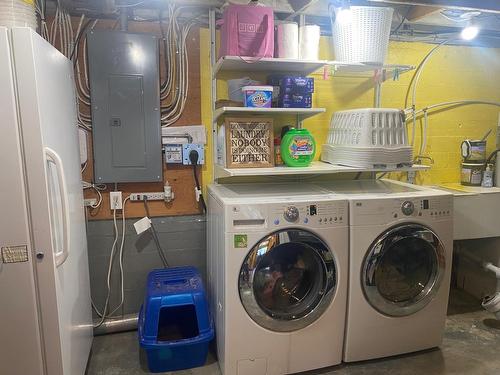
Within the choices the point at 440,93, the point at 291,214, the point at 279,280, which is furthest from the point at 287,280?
the point at 440,93

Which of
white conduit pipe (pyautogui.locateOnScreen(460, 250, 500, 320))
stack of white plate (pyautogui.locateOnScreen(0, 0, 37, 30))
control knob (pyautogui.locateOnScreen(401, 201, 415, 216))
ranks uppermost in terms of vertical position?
stack of white plate (pyautogui.locateOnScreen(0, 0, 37, 30))

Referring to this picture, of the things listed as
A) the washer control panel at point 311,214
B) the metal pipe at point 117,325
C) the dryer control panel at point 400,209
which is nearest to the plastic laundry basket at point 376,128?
the dryer control panel at point 400,209

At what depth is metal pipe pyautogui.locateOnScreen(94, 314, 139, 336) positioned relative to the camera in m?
2.46

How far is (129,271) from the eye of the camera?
2.52m

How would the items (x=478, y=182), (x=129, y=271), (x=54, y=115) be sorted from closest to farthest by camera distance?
(x=54, y=115), (x=129, y=271), (x=478, y=182)

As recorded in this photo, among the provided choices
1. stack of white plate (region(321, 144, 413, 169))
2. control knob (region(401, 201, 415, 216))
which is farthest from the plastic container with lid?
control knob (region(401, 201, 415, 216))

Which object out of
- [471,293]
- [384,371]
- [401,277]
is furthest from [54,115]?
[471,293]

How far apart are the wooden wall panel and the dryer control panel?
44.4 inches

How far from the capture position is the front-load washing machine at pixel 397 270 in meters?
2.02

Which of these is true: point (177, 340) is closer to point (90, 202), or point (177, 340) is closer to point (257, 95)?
point (90, 202)

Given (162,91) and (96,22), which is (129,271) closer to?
(162,91)

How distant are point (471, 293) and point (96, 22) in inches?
138

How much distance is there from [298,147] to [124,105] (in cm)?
114

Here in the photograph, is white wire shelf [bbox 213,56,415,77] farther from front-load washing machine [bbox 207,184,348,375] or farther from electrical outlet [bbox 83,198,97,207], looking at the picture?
electrical outlet [bbox 83,198,97,207]
